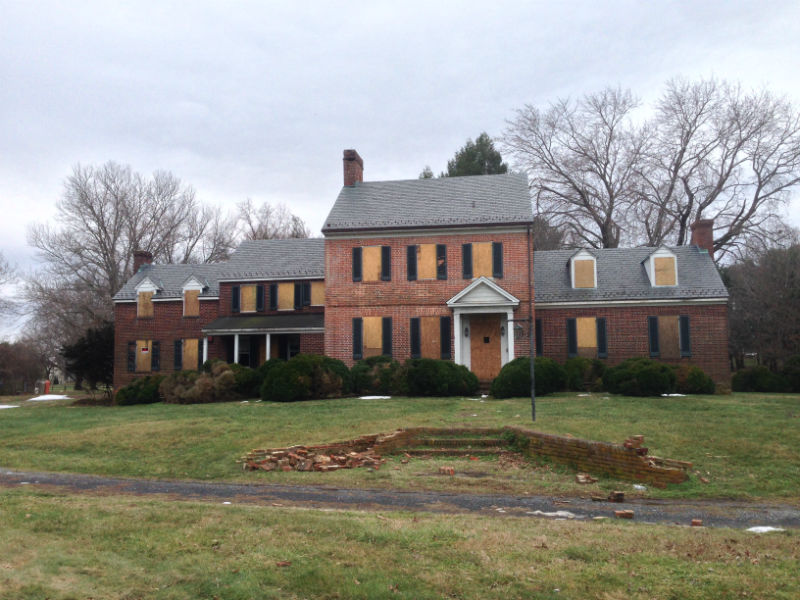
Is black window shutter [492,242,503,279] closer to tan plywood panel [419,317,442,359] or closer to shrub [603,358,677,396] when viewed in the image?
tan plywood panel [419,317,442,359]

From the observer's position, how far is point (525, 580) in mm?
5664

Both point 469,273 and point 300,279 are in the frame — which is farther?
point 300,279

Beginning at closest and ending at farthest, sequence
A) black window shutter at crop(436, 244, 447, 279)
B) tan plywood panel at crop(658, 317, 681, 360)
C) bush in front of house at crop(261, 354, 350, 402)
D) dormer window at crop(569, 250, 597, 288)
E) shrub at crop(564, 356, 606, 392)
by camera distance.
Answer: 1. bush in front of house at crop(261, 354, 350, 402)
2. shrub at crop(564, 356, 606, 392)
3. black window shutter at crop(436, 244, 447, 279)
4. tan plywood panel at crop(658, 317, 681, 360)
5. dormer window at crop(569, 250, 597, 288)

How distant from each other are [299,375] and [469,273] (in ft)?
25.9

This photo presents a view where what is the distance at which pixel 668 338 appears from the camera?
26.8 meters

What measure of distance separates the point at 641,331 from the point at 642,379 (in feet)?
19.6

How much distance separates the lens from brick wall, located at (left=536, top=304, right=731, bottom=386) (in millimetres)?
26453

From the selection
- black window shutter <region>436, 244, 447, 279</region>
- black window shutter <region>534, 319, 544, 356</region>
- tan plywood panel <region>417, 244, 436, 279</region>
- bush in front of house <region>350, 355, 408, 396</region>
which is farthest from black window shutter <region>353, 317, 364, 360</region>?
black window shutter <region>534, 319, 544, 356</region>

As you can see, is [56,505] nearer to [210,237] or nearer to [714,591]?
[714,591]

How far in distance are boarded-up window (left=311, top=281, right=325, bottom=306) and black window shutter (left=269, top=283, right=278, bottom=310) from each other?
1818 millimetres

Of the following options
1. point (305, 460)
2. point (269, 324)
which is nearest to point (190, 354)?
point (269, 324)

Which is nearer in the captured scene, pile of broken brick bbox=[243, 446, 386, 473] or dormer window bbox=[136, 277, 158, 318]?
pile of broken brick bbox=[243, 446, 386, 473]

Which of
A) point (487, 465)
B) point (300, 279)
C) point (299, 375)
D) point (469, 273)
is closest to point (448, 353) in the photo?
point (469, 273)

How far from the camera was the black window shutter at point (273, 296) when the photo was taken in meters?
32.2
